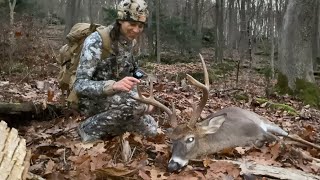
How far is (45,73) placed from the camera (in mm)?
11031

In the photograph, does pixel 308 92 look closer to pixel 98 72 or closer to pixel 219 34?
pixel 98 72

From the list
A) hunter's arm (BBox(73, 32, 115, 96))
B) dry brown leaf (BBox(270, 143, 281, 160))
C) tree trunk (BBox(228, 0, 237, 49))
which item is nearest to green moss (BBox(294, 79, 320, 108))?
dry brown leaf (BBox(270, 143, 281, 160))

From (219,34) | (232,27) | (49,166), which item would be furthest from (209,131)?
(232,27)

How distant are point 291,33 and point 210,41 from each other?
23.5m

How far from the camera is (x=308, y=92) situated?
1105cm

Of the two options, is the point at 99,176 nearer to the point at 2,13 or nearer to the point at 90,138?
the point at 90,138

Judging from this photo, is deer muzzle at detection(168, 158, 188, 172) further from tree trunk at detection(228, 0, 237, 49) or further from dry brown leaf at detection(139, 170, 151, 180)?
tree trunk at detection(228, 0, 237, 49)

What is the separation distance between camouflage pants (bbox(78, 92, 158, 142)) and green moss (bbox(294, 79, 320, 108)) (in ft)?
20.0

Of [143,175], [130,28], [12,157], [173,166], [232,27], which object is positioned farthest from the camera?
[232,27]

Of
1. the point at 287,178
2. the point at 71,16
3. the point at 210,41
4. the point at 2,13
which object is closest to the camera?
the point at 287,178

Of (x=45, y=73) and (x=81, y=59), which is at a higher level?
(x=81, y=59)

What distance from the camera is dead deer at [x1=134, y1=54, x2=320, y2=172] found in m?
5.14

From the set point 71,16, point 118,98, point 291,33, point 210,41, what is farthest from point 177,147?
point 210,41

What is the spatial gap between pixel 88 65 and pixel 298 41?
322 inches
